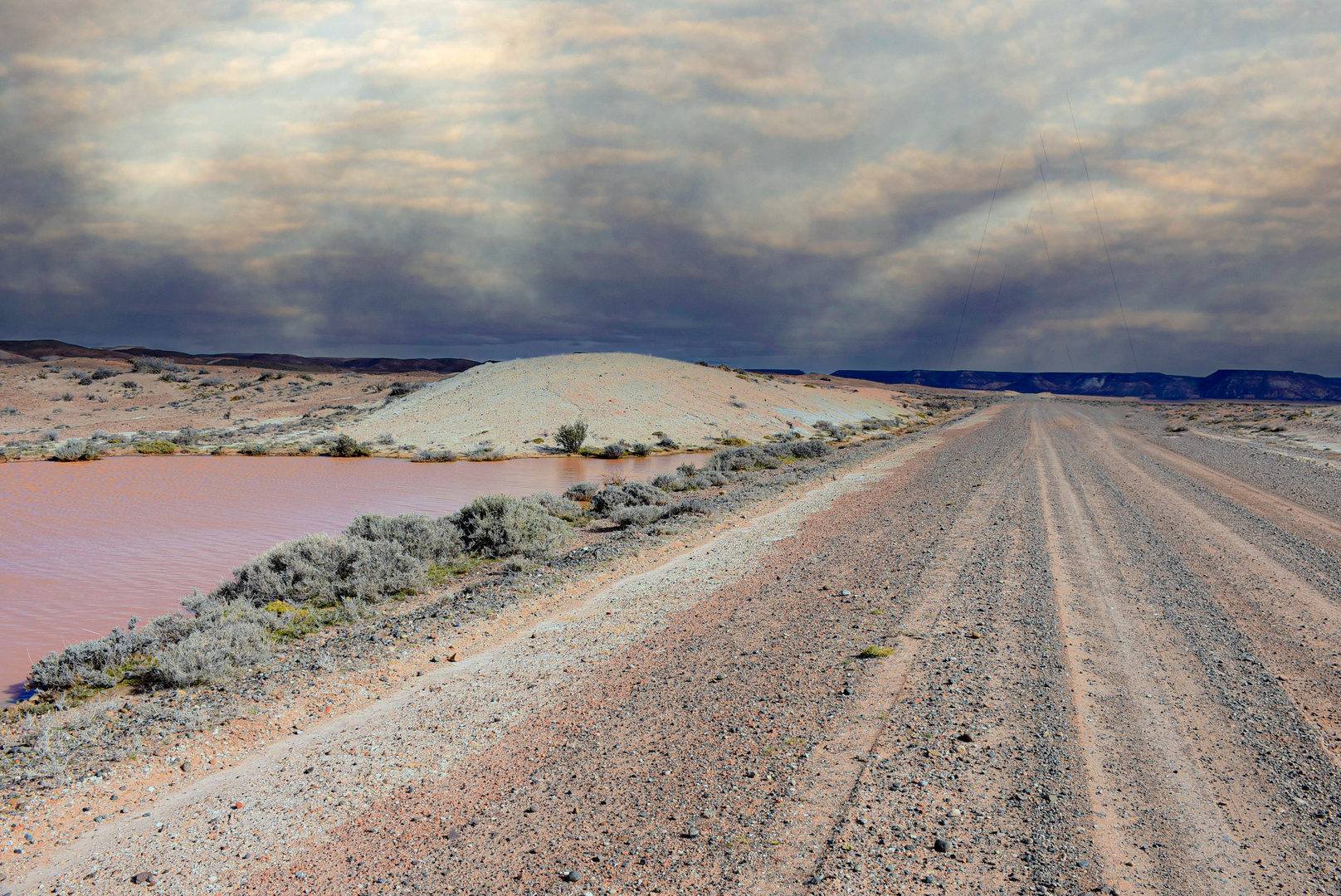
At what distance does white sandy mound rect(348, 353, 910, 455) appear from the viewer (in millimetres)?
36531

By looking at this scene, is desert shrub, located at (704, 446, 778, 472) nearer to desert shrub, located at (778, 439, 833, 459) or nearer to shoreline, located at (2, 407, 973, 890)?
desert shrub, located at (778, 439, 833, 459)

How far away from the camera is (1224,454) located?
1001 inches

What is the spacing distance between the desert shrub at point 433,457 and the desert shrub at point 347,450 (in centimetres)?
248

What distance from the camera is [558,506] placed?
15.3m

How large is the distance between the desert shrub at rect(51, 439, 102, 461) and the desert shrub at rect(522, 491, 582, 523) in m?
24.9

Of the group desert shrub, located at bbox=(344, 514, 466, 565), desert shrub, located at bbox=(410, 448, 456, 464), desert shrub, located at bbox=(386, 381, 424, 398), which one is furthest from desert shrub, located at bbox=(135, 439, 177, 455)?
desert shrub, located at bbox=(344, 514, 466, 565)

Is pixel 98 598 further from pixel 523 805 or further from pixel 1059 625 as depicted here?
pixel 1059 625

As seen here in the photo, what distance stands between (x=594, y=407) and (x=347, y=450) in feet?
49.6

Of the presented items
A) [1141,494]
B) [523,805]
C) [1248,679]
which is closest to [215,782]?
[523,805]

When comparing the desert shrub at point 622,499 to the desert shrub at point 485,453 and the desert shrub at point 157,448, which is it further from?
the desert shrub at point 157,448

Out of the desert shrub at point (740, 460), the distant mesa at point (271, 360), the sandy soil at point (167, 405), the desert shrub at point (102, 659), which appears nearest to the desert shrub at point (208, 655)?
the desert shrub at point (102, 659)

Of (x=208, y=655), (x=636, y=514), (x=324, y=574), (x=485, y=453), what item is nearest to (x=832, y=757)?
(x=208, y=655)

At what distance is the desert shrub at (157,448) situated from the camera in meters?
30.2

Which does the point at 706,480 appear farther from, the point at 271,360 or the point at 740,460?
the point at 271,360
